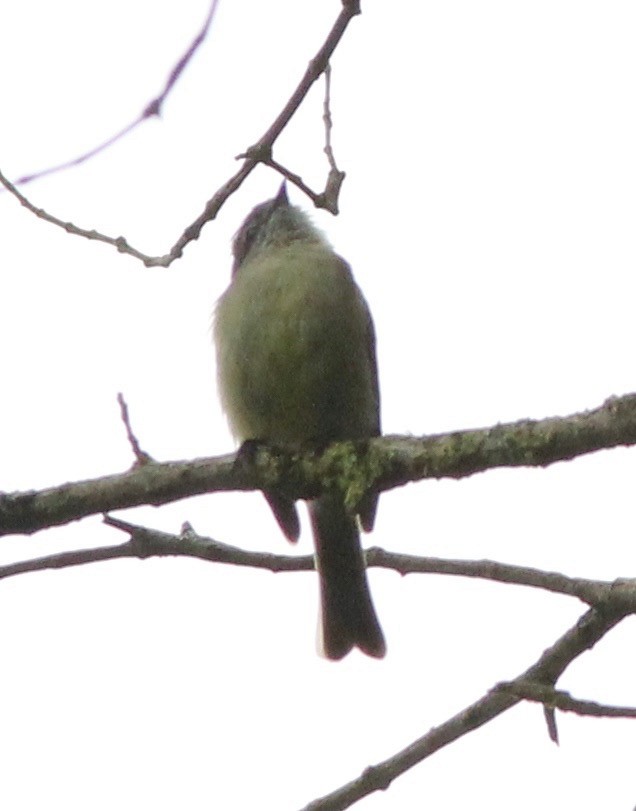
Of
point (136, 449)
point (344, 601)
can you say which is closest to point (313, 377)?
point (344, 601)

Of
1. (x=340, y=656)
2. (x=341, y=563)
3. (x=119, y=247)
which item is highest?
(x=119, y=247)

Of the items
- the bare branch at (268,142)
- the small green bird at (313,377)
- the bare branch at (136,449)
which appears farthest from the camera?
the small green bird at (313,377)

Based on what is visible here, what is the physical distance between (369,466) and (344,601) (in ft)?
6.57

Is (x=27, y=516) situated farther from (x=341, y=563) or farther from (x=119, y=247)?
(x=341, y=563)

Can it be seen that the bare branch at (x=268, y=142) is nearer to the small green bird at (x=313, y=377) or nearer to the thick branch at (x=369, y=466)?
the thick branch at (x=369, y=466)

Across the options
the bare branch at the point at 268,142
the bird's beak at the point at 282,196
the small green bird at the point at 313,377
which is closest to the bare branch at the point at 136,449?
the bare branch at the point at 268,142

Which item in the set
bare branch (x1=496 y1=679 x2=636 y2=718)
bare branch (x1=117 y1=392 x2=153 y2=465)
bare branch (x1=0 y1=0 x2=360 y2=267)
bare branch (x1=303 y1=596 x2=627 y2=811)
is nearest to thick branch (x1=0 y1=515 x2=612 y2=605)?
bare branch (x1=303 y1=596 x2=627 y2=811)

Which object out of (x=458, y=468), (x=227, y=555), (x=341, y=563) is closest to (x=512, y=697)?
(x=458, y=468)

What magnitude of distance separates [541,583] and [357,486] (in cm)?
58

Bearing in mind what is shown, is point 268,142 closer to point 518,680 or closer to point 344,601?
point 518,680

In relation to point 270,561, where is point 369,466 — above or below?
above

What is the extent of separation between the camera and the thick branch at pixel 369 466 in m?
3.28

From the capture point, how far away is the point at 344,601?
567 centimetres

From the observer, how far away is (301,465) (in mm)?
4125
